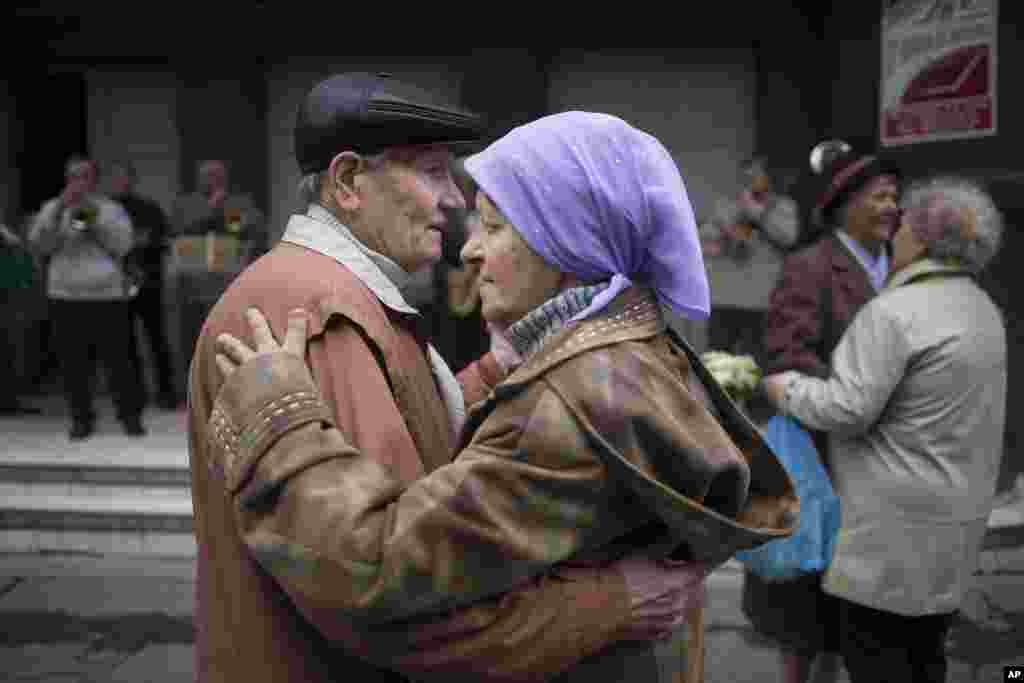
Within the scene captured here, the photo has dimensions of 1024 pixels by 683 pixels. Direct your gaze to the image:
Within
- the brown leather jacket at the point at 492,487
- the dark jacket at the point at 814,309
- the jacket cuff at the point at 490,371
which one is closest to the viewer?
the brown leather jacket at the point at 492,487

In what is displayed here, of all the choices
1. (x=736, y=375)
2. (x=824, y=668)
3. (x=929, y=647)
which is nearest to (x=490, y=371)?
(x=929, y=647)

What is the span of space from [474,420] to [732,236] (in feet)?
20.7

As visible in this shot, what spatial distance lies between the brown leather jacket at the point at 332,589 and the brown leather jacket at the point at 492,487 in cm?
2

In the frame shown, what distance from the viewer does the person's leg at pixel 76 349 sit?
24.9 feet

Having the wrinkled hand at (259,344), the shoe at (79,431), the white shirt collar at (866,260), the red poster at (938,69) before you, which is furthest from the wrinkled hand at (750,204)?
the wrinkled hand at (259,344)

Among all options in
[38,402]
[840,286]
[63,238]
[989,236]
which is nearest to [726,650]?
[840,286]

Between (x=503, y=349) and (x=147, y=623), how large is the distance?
13.7 ft

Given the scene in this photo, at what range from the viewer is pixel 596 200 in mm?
1635

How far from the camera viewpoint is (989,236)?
340 centimetres

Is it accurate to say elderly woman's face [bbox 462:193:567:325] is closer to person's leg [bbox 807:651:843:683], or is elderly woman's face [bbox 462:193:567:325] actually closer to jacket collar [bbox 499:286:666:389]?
jacket collar [bbox 499:286:666:389]

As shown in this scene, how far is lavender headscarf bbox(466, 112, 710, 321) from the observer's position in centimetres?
164

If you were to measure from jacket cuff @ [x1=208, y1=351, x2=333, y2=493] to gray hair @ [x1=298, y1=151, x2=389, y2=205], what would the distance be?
0.47m

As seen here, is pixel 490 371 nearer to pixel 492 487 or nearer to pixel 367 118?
pixel 367 118

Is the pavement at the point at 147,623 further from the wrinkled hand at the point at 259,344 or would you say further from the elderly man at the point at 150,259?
the wrinkled hand at the point at 259,344
